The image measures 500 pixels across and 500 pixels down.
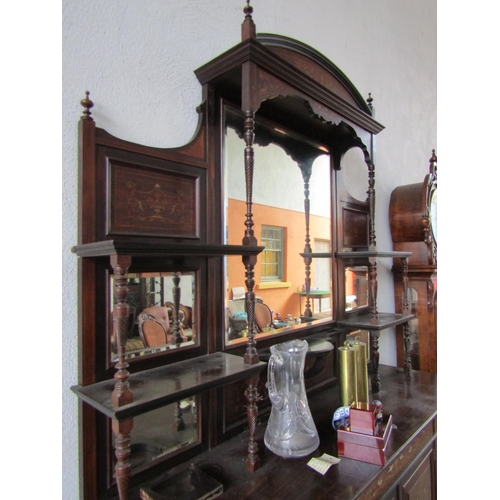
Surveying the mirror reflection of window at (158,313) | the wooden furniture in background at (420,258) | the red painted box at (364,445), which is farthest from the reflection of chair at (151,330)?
the wooden furniture in background at (420,258)

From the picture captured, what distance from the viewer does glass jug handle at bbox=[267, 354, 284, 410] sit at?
1273mm

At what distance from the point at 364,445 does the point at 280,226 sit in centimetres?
96

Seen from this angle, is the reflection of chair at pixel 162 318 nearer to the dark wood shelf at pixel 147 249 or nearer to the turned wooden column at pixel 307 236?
the dark wood shelf at pixel 147 249

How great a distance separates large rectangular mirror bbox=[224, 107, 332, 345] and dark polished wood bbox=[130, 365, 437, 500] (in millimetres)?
400

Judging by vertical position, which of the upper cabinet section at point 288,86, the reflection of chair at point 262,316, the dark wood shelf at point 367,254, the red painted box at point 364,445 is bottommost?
the red painted box at point 364,445

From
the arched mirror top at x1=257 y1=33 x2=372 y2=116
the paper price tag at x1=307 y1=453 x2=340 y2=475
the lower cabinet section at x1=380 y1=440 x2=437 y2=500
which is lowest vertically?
the lower cabinet section at x1=380 y1=440 x2=437 y2=500

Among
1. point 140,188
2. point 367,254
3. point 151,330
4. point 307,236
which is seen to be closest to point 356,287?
point 367,254

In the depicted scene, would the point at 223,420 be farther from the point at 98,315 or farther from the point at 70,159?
the point at 70,159

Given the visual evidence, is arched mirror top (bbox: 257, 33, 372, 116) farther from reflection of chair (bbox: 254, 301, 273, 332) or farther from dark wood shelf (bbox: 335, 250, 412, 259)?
reflection of chair (bbox: 254, 301, 273, 332)

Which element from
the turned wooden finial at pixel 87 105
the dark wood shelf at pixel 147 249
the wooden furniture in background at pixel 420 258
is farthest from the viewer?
the wooden furniture in background at pixel 420 258

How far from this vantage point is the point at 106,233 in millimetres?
1074

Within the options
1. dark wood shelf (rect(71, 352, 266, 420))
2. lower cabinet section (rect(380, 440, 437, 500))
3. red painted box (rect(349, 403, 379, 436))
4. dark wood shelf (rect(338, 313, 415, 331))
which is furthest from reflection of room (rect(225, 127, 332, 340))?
lower cabinet section (rect(380, 440, 437, 500))

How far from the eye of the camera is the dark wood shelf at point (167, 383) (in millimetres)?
885
